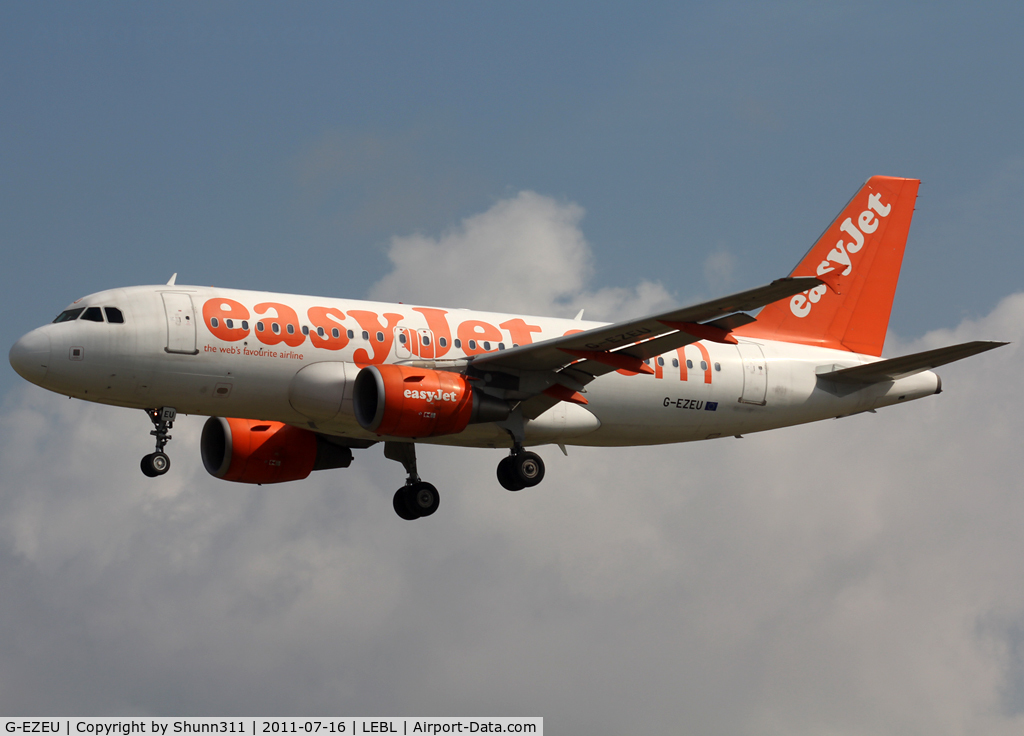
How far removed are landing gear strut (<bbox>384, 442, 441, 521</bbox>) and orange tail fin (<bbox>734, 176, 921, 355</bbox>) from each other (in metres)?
10.2

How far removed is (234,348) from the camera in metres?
28.8

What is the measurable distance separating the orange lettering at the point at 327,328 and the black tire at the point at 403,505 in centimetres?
691

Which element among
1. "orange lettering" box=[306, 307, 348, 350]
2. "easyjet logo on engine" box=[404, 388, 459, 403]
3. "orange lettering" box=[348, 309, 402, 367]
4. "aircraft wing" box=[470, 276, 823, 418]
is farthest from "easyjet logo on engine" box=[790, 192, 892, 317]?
"orange lettering" box=[306, 307, 348, 350]

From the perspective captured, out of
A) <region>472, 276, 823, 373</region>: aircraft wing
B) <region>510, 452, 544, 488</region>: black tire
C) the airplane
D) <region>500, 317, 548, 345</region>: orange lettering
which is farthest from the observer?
<region>500, 317, 548, 345</region>: orange lettering

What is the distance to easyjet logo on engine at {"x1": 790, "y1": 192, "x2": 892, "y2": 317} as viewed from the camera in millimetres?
38344

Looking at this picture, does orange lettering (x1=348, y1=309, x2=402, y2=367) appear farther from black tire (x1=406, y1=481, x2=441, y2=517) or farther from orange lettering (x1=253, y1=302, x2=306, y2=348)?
black tire (x1=406, y1=481, x2=441, y2=517)

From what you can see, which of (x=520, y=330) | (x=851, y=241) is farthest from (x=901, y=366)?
(x=520, y=330)

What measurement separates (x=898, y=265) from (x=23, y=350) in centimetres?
2646

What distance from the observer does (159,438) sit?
1152 inches

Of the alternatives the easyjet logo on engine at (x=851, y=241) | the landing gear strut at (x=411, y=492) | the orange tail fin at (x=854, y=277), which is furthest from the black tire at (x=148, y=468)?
the easyjet logo on engine at (x=851, y=241)

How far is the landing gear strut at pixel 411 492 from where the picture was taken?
35.2 m

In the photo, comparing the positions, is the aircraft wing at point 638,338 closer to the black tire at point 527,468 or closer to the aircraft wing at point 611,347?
the aircraft wing at point 611,347

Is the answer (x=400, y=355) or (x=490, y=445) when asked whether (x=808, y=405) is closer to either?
(x=490, y=445)

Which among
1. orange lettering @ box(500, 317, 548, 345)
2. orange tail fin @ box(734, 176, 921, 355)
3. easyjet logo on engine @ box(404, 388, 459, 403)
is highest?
orange tail fin @ box(734, 176, 921, 355)
